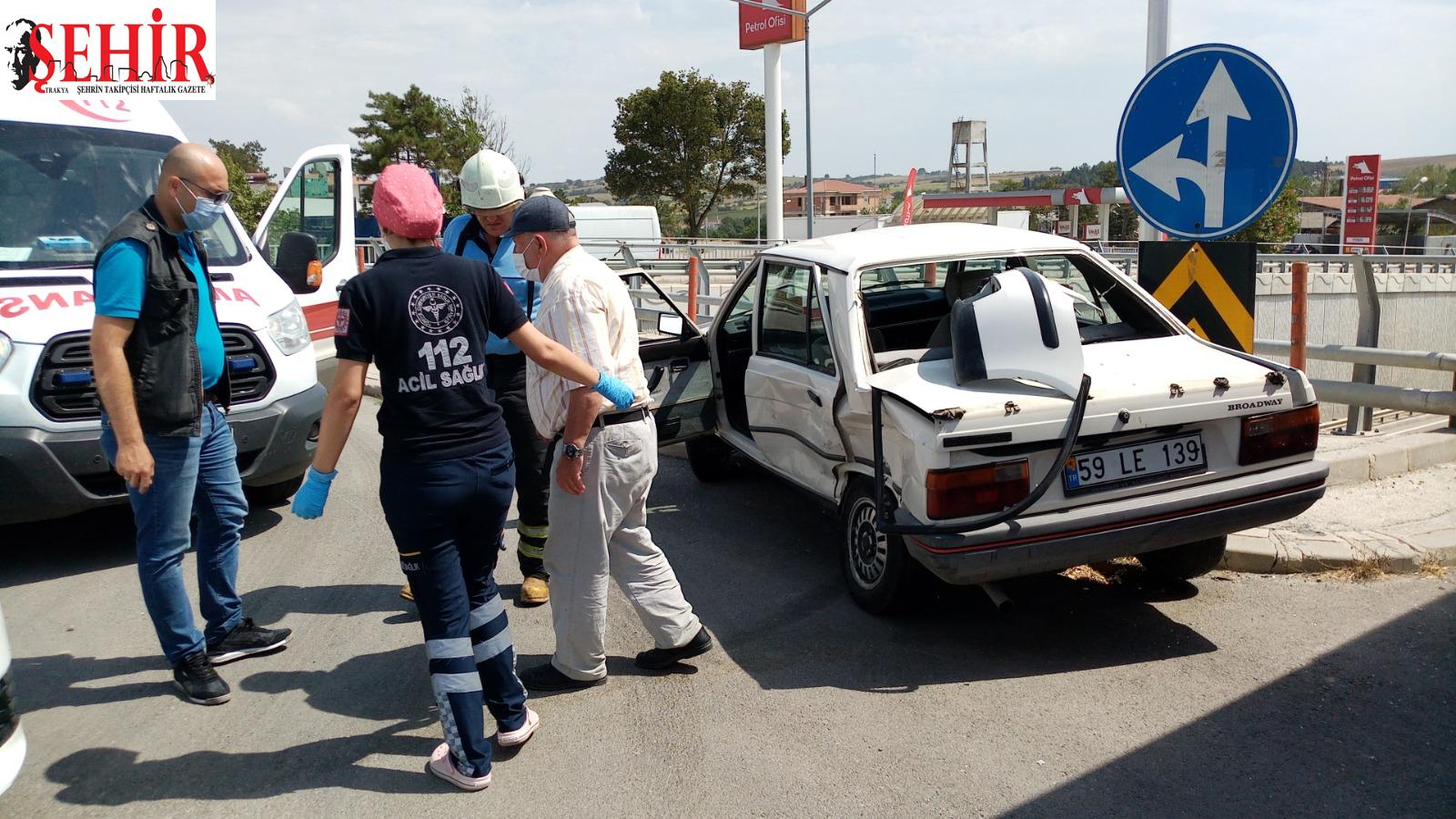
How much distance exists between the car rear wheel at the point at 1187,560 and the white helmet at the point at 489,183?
3.33m

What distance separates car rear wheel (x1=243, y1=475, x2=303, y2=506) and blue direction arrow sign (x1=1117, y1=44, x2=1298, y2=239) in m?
5.40

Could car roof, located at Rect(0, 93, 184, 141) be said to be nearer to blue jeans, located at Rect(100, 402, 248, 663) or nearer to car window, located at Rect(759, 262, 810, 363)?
blue jeans, located at Rect(100, 402, 248, 663)

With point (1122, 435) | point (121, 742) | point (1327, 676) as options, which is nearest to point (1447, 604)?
point (1327, 676)

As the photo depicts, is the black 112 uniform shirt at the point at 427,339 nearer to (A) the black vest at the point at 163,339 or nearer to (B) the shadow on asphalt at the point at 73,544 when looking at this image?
(A) the black vest at the point at 163,339

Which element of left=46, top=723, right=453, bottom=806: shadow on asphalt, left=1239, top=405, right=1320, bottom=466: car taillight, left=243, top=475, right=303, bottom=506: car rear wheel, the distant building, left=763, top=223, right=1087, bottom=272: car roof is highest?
the distant building

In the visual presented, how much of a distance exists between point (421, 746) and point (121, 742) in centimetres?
108

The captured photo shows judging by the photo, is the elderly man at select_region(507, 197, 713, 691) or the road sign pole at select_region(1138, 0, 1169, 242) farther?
the road sign pole at select_region(1138, 0, 1169, 242)

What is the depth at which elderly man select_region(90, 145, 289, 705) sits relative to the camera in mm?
3805

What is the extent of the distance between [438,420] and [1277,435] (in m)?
3.33

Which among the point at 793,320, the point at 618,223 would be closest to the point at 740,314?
the point at 793,320

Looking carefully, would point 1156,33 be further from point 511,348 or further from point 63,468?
point 63,468

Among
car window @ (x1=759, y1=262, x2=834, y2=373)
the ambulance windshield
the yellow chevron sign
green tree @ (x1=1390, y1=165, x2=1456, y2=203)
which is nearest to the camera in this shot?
car window @ (x1=759, y1=262, x2=834, y2=373)

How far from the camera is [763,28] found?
3175 cm

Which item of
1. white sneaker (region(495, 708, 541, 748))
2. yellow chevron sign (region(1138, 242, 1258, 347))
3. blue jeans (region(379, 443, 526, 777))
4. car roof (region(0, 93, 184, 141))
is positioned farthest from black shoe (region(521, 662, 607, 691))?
car roof (region(0, 93, 184, 141))
